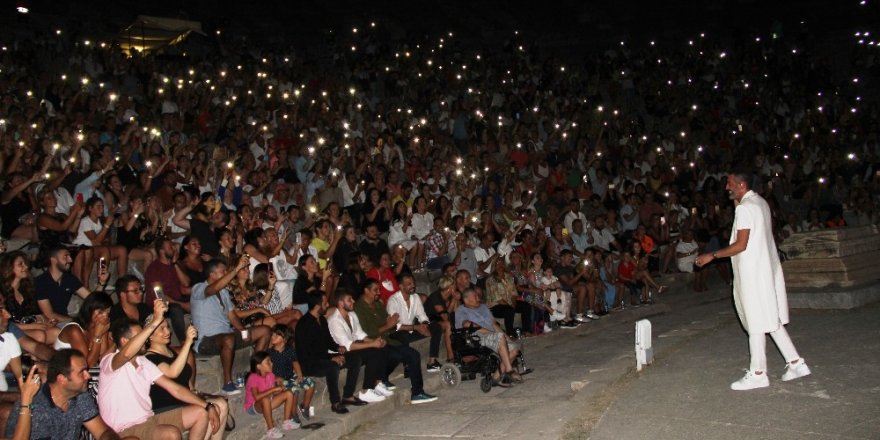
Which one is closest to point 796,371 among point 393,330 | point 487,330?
point 487,330

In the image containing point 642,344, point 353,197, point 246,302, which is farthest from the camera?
point 353,197

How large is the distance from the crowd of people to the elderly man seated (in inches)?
1.2

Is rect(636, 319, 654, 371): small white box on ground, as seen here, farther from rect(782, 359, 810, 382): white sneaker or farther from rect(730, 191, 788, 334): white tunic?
rect(782, 359, 810, 382): white sneaker

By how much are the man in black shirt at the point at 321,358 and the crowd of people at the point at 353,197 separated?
0.03 meters

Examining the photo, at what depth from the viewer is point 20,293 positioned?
7590mm

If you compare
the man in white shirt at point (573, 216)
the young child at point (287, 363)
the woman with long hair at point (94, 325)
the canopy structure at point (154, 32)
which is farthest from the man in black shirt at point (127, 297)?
the canopy structure at point (154, 32)

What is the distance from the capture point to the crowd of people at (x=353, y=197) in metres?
7.72

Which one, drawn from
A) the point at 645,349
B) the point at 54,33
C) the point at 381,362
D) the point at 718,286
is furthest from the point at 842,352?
the point at 54,33

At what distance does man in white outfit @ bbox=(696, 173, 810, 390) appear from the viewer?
6.69 m

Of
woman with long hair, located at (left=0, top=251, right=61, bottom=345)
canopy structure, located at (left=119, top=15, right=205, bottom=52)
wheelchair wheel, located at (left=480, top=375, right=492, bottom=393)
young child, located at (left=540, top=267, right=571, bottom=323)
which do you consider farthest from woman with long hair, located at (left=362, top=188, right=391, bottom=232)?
canopy structure, located at (left=119, top=15, right=205, bottom=52)

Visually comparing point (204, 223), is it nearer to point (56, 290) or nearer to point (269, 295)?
point (269, 295)

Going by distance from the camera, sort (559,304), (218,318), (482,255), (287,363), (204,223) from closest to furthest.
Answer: (287,363) → (218,318) → (204,223) → (559,304) → (482,255)

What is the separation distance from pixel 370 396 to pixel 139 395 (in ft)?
9.39

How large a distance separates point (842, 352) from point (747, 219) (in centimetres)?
176
